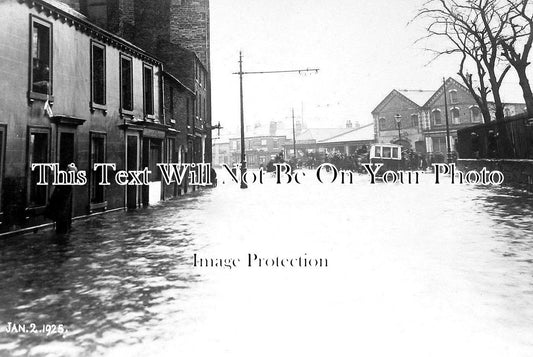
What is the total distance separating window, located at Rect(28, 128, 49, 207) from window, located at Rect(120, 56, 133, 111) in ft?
14.9

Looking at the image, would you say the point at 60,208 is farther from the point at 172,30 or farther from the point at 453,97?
the point at 453,97

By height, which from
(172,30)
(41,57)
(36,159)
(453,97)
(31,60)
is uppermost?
(172,30)

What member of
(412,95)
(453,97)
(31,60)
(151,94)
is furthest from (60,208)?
(453,97)

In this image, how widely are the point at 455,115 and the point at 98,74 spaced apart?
133 ft

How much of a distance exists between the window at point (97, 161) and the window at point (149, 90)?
3.63 metres

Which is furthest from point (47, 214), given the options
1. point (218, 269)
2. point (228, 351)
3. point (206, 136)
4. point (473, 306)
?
point (206, 136)

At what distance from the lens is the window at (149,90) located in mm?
14841

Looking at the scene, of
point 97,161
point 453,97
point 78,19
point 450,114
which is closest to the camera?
point 78,19

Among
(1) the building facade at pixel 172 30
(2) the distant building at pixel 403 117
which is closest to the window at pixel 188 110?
(1) the building facade at pixel 172 30

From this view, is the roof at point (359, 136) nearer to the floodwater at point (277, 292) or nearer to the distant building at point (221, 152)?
the distant building at point (221, 152)

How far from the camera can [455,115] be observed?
41188 millimetres

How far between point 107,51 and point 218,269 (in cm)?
983

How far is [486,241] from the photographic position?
6492 mm

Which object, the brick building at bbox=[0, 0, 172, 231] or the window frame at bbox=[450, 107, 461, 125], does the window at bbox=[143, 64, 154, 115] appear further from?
the window frame at bbox=[450, 107, 461, 125]
